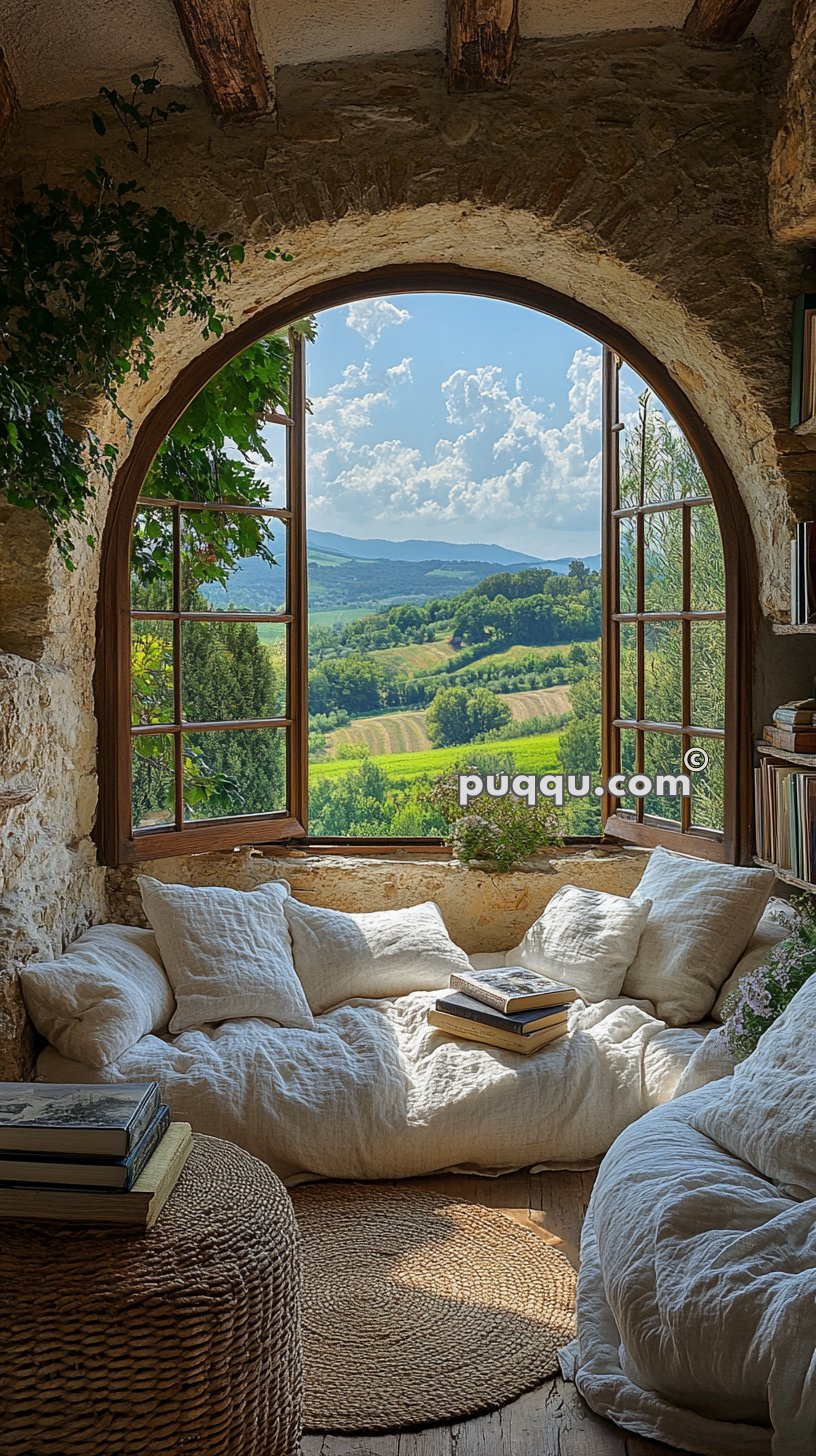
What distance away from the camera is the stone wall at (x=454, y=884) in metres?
4.02

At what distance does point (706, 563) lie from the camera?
3957 millimetres

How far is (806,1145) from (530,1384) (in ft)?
2.35

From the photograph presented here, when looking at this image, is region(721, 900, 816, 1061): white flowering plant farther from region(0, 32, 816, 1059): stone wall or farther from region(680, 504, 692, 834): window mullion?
region(0, 32, 816, 1059): stone wall

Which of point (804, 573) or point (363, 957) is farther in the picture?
point (363, 957)

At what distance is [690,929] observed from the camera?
351 cm

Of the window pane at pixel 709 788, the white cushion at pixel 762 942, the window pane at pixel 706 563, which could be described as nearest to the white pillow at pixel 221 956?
the white cushion at pixel 762 942

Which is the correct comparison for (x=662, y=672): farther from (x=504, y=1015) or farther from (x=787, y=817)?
(x=504, y=1015)

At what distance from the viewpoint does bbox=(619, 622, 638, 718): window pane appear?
426 centimetres

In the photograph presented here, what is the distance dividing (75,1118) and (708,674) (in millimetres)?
2767

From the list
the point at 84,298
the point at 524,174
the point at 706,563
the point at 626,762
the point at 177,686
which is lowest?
the point at 626,762

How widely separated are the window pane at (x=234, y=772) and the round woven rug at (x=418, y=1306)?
1.52 meters

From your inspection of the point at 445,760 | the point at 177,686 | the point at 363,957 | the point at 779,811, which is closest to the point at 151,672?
the point at 177,686

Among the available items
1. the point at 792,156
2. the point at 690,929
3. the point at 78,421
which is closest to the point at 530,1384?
the point at 690,929

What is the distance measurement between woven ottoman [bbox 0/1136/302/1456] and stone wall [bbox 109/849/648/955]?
2.20 m
